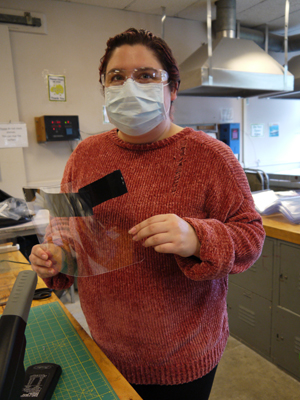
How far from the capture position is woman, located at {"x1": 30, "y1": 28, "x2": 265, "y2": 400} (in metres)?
0.81

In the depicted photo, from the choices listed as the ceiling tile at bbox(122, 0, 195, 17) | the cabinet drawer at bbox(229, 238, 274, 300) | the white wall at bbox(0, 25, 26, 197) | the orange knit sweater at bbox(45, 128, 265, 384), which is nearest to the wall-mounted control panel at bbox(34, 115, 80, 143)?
the white wall at bbox(0, 25, 26, 197)

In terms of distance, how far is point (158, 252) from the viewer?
793 millimetres

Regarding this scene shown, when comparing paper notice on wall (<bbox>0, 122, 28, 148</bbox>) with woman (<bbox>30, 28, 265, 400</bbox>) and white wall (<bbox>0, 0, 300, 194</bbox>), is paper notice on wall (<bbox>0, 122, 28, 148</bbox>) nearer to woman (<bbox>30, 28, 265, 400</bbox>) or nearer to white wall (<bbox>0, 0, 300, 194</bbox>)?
white wall (<bbox>0, 0, 300, 194</bbox>)

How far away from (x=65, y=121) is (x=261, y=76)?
1964mm

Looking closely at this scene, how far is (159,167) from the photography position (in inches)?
33.8

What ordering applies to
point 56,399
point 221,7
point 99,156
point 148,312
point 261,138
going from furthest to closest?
1. point 261,138
2. point 221,7
3. point 99,156
4. point 148,312
5. point 56,399

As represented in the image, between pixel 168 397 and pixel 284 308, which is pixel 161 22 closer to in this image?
pixel 284 308

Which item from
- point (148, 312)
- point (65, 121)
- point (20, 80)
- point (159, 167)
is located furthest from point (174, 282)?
point (20, 80)

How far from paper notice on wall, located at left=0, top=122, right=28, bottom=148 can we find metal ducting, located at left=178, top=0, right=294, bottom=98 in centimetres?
157

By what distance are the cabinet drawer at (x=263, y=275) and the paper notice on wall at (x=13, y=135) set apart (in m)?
2.25

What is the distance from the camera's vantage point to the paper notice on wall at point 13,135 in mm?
2879

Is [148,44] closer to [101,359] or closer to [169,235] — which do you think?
[169,235]

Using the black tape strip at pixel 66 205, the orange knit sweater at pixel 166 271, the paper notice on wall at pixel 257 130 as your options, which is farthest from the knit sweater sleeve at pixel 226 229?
the paper notice on wall at pixel 257 130

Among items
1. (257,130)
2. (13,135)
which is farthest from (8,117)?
(257,130)
